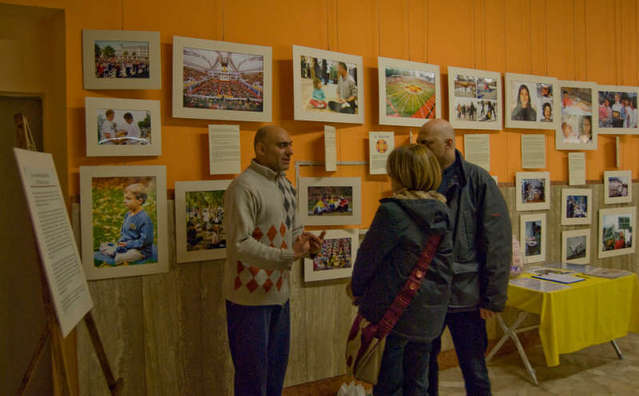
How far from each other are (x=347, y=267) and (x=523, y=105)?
2250 millimetres

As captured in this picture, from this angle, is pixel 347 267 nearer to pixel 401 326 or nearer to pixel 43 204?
pixel 401 326

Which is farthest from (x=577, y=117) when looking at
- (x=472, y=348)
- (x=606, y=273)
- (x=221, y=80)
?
(x=221, y=80)

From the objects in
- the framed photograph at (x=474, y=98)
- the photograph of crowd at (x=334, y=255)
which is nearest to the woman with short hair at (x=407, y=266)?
the photograph of crowd at (x=334, y=255)

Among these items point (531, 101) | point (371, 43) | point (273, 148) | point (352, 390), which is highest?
point (371, 43)

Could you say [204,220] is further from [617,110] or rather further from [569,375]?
[617,110]

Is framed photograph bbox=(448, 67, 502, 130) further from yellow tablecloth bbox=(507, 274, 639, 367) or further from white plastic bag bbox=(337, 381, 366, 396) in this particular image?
white plastic bag bbox=(337, 381, 366, 396)

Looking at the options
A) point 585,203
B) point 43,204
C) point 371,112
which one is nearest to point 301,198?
point 371,112


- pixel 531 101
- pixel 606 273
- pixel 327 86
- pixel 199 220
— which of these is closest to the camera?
pixel 199 220

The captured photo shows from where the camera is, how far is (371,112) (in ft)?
11.1

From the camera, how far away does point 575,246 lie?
4289 millimetres

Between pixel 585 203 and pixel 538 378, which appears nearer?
pixel 538 378

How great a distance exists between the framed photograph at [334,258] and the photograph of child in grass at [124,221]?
3.49 feet

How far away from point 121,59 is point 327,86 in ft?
4.39

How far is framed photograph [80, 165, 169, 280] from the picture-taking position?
2484mm
